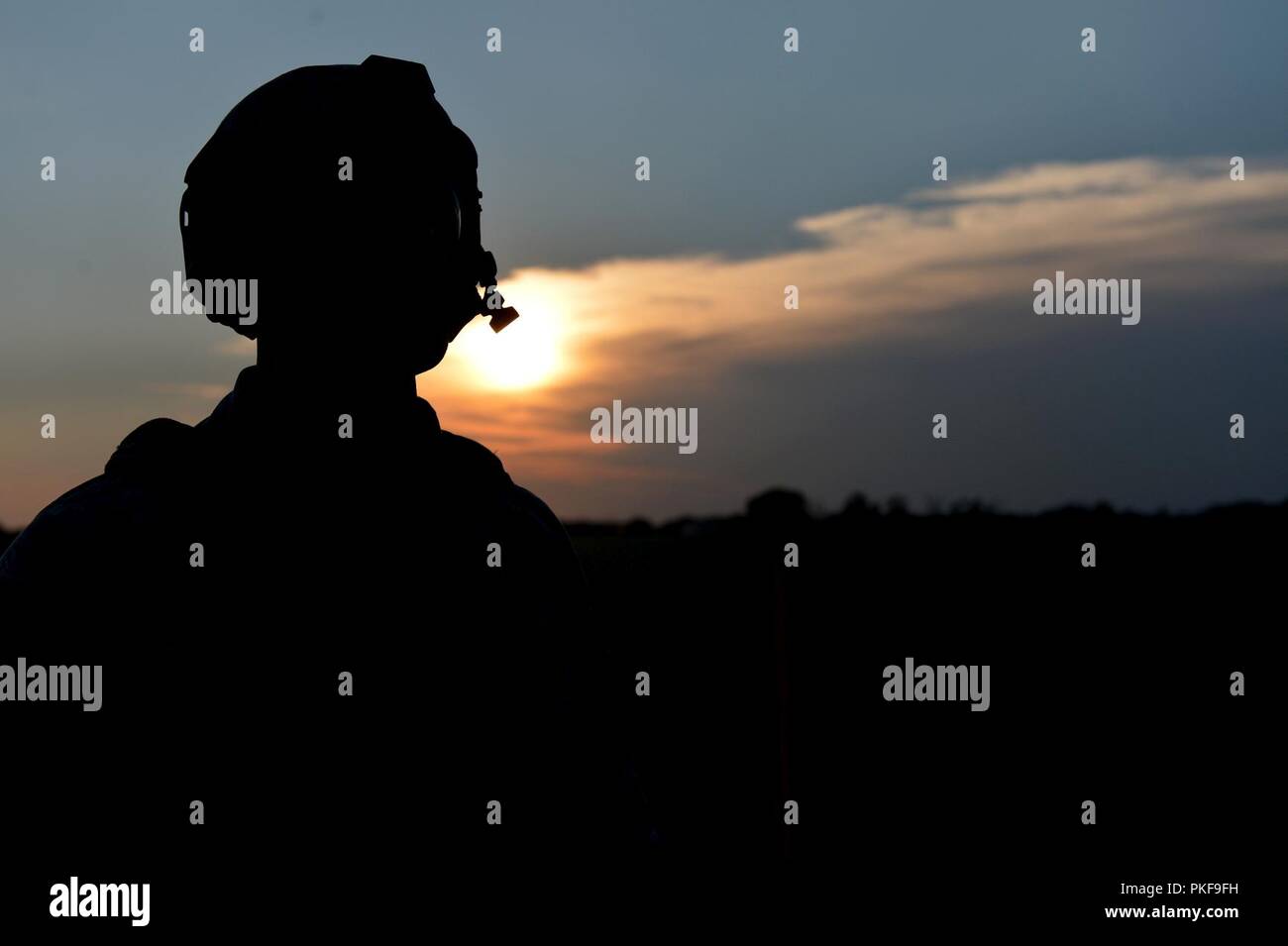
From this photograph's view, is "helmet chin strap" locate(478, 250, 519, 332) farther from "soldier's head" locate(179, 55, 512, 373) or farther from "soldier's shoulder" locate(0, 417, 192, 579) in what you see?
"soldier's shoulder" locate(0, 417, 192, 579)

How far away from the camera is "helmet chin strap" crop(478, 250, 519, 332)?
129 centimetres

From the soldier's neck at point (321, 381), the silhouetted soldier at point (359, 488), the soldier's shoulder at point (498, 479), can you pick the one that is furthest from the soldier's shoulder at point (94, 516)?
the soldier's shoulder at point (498, 479)

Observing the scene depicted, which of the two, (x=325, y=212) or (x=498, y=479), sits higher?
(x=325, y=212)

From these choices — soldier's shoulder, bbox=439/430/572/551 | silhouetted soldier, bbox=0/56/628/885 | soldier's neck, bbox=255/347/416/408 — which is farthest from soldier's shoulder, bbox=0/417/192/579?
soldier's shoulder, bbox=439/430/572/551

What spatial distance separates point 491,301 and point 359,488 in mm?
314

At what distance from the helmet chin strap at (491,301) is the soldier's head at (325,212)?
0.13m

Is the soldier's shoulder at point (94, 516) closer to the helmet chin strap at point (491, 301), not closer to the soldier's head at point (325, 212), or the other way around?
the soldier's head at point (325, 212)

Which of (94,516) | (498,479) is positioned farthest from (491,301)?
(94,516)

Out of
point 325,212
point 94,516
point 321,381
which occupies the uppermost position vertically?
point 325,212

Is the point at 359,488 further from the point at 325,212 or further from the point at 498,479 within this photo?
the point at 325,212

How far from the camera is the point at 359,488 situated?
1.09 metres

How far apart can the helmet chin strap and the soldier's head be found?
0.42ft

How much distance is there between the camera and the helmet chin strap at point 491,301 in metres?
1.29
